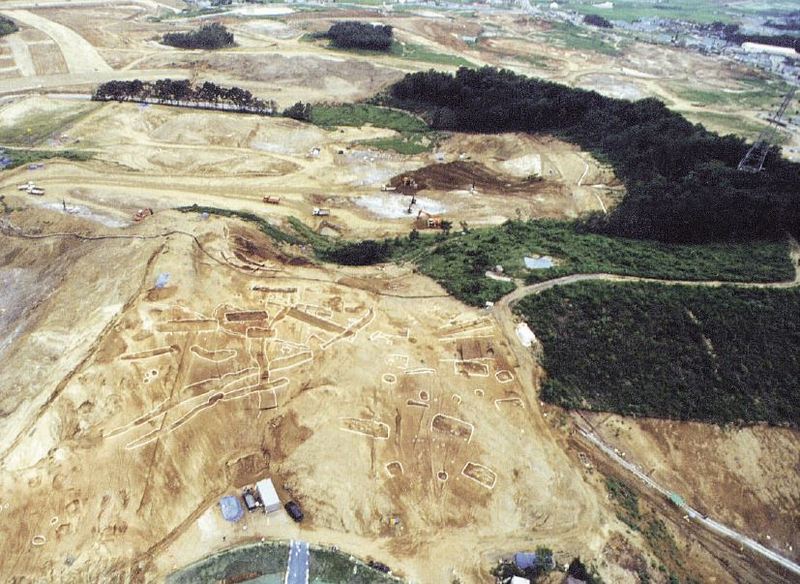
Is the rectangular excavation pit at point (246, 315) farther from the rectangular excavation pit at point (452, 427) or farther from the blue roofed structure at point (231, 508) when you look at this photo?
the rectangular excavation pit at point (452, 427)

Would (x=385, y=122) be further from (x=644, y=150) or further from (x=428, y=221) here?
(x=644, y=150)

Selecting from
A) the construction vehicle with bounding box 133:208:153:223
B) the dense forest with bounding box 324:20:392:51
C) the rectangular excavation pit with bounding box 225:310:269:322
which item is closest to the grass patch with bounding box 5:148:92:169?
the construction vehicle with bounding box 133:208:153:223

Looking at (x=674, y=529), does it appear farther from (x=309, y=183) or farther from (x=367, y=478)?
(x=309, y=183)

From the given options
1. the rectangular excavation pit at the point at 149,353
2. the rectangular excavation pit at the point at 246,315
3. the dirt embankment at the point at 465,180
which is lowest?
the dirt embankment at the point at 465,180

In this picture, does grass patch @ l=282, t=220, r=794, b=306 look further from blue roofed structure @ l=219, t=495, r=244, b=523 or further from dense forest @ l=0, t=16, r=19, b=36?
dense forest @ l=0, t=16, r=19, b=36

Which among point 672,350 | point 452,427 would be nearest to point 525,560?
point 452,427

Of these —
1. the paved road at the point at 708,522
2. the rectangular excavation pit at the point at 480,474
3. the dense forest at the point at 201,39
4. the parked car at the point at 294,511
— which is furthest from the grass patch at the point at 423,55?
the parked car at the point at 294,511

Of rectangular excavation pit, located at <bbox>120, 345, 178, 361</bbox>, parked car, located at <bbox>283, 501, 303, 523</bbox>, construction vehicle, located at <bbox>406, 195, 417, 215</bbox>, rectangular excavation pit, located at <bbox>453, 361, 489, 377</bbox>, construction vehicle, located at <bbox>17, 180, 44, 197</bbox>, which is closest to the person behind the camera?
parked car, located at <bbox>283, 501, 303, 523</bbox>

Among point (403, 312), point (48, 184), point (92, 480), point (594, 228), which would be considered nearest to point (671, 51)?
point (594, 228)
